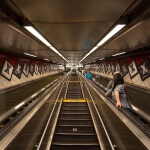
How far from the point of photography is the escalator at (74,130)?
3906mm

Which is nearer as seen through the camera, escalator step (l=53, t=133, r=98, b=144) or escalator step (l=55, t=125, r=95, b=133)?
escalator step (l=53, t=133, r=98, b=144)

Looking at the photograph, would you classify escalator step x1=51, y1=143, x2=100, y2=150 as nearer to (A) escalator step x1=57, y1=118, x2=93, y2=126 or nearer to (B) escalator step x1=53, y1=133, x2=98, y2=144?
(B) escalator step x1=53, y1=133, x2=98, y2=144

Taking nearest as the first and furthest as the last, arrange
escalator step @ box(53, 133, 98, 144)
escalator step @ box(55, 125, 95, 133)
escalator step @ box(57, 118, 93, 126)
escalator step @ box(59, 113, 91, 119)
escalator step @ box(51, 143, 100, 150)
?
escalator step @ box(51, 143, 100, 150), escalator step @ box(53, 133, 98, 144), escalator step @ box(55, 125, 95, 133), escalator step @ box(57, 118, 93, 126), escalator step @ box(59, 113, 91, 119)

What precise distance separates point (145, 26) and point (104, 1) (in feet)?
5.27

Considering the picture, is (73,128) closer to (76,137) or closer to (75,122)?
(75,122)

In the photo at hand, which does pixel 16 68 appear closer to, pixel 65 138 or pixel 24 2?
pixel 65 138

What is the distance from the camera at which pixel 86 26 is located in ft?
11.0

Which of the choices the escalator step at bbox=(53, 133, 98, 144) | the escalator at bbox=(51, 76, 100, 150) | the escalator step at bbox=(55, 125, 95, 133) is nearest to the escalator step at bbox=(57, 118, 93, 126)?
the escalator at bbox=(51, 76, 100, 150)

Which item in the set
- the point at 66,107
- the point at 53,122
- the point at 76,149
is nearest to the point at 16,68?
the point at 66,107

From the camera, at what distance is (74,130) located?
4.98 meters

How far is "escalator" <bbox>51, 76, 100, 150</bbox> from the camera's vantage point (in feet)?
12.8

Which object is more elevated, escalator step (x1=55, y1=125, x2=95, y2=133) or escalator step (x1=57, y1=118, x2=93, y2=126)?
escalator step (x1=57, y1=118, x2=93, y2=126)

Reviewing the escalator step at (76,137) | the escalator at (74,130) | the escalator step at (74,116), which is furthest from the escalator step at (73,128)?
the escalator step at (74,116)

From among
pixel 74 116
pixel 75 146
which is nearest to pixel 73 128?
pixel 74 116
